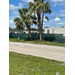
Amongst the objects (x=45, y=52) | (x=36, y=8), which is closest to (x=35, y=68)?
(x=45, y=52)

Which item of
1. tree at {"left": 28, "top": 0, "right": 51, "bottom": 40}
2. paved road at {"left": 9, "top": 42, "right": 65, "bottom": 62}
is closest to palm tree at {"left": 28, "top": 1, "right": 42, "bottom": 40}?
tree at {"left": 28, "top": 0, "right": 51, "bottom": 40}

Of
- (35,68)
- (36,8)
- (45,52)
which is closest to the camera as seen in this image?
(35,68)

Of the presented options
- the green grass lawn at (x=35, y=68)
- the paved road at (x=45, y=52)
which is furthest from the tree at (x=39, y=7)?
the green grass lawn at (x=35, y=68)

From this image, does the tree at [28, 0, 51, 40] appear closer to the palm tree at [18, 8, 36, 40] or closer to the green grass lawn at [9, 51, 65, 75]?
the palm tree at [18, 8, 36, 40]

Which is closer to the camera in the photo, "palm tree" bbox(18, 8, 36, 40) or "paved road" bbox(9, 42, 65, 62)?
"paved road" bbox(9, 42, 65, 62)

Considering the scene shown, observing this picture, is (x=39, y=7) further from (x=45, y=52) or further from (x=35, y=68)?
(x=35, y=68)

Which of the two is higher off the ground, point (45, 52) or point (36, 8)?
point (36, 8)

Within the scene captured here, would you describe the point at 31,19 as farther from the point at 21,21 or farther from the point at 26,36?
the point at 26,36

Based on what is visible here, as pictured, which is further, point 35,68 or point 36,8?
point 36,8
